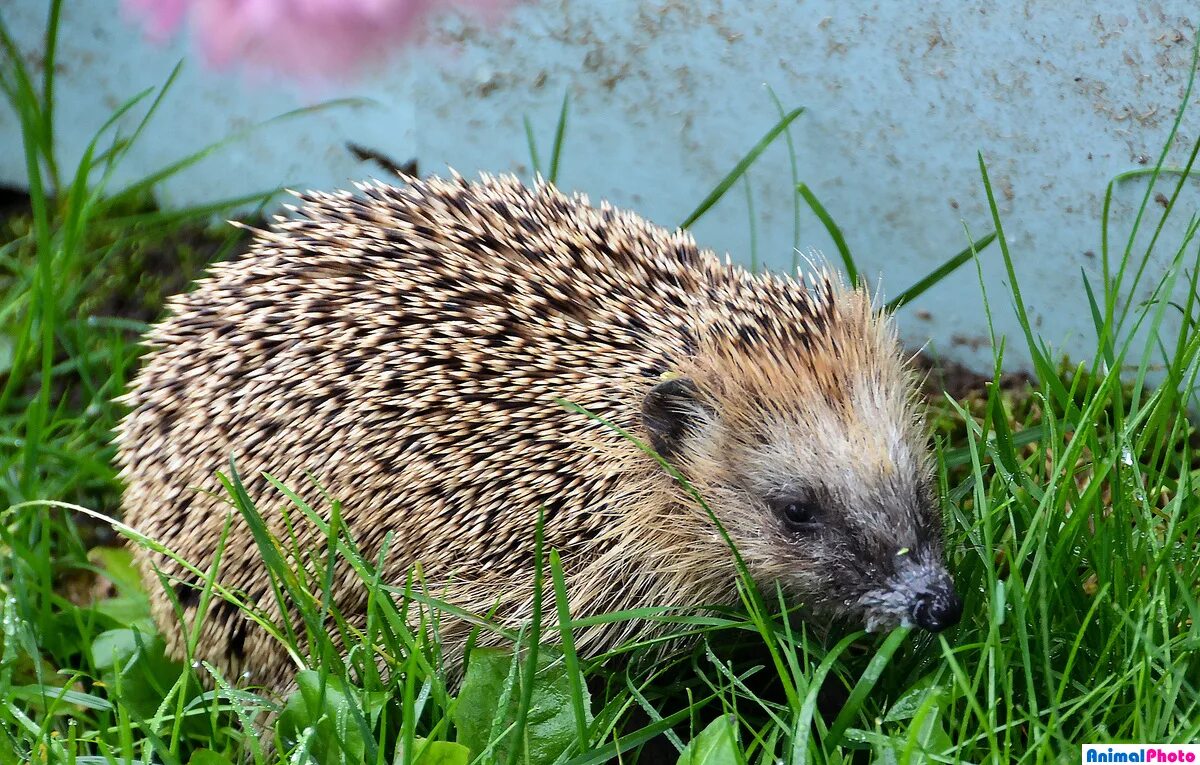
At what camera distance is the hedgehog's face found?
3.34 metres

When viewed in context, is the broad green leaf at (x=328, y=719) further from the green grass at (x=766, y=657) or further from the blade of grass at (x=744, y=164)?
the blade of grass at (x=744, y=164)

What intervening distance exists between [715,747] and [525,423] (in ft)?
3.68

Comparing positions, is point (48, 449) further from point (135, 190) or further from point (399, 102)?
point (399, 102)

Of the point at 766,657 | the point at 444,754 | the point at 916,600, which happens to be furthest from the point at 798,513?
the point at 444,754

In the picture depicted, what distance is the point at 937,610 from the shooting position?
323 cm

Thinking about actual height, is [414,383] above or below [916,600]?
above

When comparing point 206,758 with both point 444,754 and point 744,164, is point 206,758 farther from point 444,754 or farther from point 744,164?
point 744,164

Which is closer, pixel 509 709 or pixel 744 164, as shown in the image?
pixel 509 709

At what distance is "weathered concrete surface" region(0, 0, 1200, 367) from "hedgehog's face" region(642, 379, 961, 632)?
3.65 ft

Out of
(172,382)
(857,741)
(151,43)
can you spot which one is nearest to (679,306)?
(857,741)

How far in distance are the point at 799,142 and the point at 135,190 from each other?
9.36ft

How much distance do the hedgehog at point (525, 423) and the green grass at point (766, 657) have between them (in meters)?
0.12

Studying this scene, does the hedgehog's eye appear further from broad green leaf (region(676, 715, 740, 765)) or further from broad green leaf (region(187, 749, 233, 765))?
broad green leaf (region(187, 749, 233, 765))

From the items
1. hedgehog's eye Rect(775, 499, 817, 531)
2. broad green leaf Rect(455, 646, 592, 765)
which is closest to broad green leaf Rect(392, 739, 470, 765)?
broad green leaf Rect(455, 646, 592, 765)
